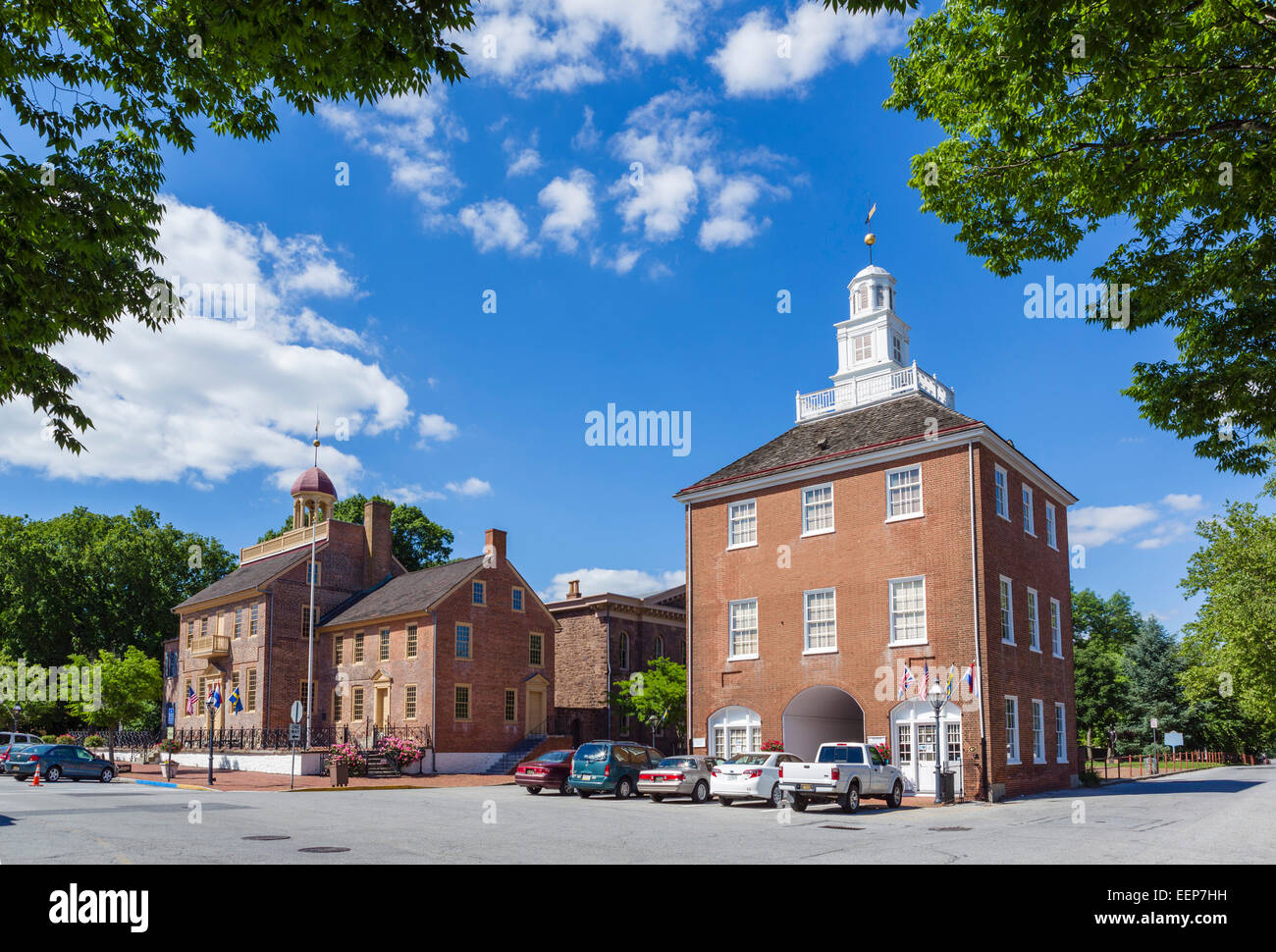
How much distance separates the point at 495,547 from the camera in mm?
50000

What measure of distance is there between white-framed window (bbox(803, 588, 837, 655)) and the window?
6.17m

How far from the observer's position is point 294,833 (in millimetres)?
17531

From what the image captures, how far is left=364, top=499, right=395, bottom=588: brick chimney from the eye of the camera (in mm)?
58156

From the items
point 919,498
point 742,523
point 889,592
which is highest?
point 919,498

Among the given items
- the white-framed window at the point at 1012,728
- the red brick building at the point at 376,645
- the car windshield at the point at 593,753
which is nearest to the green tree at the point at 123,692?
the red brick building at the point at 376,645

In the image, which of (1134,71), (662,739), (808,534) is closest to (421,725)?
(662,739)

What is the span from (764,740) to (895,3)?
3092 centimetres

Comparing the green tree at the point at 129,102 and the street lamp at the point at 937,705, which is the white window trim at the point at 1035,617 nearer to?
the street lamp at the point at 937,705

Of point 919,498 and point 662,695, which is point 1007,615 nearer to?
point 919,498

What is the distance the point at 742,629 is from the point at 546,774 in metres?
9.16

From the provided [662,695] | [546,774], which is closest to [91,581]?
[662,695]

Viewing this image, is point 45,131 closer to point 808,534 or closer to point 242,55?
point 242,55

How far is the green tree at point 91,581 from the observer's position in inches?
2872

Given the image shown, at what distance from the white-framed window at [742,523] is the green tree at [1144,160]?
23251 millimetres
